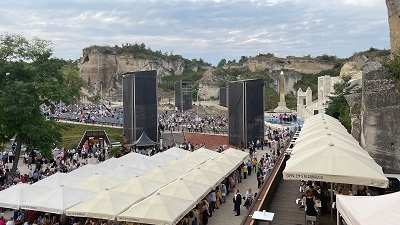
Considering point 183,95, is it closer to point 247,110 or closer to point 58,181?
point 247,110

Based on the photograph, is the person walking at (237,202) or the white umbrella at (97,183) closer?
the white umbrella at (97,183)

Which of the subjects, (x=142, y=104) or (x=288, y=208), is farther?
(x=142, y=104)

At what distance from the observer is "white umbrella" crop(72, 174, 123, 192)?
14.7m

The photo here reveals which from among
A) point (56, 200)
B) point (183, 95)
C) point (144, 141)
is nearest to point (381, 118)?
point (56, 200)

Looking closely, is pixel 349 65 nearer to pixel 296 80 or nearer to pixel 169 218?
pixel 296 80

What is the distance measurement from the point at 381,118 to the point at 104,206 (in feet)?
38.8

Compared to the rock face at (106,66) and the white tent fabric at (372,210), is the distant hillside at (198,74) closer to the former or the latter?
the rock face at (106,66)

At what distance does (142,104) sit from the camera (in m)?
34.1

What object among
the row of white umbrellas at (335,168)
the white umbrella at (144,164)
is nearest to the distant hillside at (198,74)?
the white umbrella at (144,164)

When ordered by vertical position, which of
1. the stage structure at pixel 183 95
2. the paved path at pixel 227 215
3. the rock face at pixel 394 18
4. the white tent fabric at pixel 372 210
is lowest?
the paved path at pixel 227 215

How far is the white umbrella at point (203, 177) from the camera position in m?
15.0

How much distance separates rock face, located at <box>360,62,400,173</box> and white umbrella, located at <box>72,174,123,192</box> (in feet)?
37.5

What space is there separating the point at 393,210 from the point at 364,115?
11677 mm

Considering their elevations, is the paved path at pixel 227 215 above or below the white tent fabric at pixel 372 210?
below
